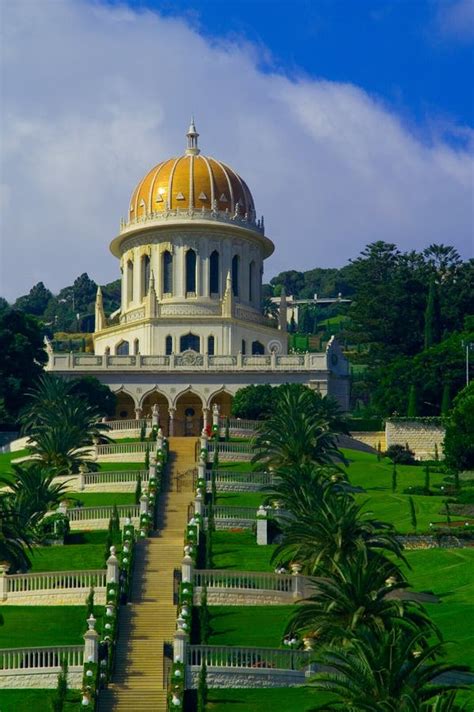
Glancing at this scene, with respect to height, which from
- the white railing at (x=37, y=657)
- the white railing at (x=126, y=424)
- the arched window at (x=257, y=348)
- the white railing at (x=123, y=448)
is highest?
the arched window at (x=257, y=348)

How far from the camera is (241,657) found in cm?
3912

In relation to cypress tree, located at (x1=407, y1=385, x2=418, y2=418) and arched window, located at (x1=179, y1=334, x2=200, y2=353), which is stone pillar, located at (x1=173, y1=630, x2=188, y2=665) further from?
arched window, located at (x1=179, y1=334, x2=200, y2=353)

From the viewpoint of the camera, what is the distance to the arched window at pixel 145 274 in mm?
→ 105375

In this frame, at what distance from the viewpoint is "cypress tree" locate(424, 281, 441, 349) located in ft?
353

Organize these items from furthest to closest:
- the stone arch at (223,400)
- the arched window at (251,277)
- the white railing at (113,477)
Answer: the arched window at (251,277) < the stone arch at (223,400) < the white railing at (113,477)

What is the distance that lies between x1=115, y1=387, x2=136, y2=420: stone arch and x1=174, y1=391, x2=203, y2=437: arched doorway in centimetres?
272

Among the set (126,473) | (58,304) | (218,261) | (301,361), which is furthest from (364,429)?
(58,304)

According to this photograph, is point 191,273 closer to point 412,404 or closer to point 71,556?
point 412,404

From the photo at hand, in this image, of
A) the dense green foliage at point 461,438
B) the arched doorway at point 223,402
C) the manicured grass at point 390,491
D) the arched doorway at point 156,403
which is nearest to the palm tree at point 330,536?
the manicured grass at point 390,491

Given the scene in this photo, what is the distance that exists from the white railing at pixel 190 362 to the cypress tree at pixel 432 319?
14461 mm

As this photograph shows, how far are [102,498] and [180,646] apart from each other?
2559 cm

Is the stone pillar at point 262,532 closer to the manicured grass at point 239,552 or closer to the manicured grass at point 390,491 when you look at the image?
the manicured grass at point 239,552

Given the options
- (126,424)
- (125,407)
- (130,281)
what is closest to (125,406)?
(125,407)

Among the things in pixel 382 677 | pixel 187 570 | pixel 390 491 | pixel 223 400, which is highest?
pixel 223 400
